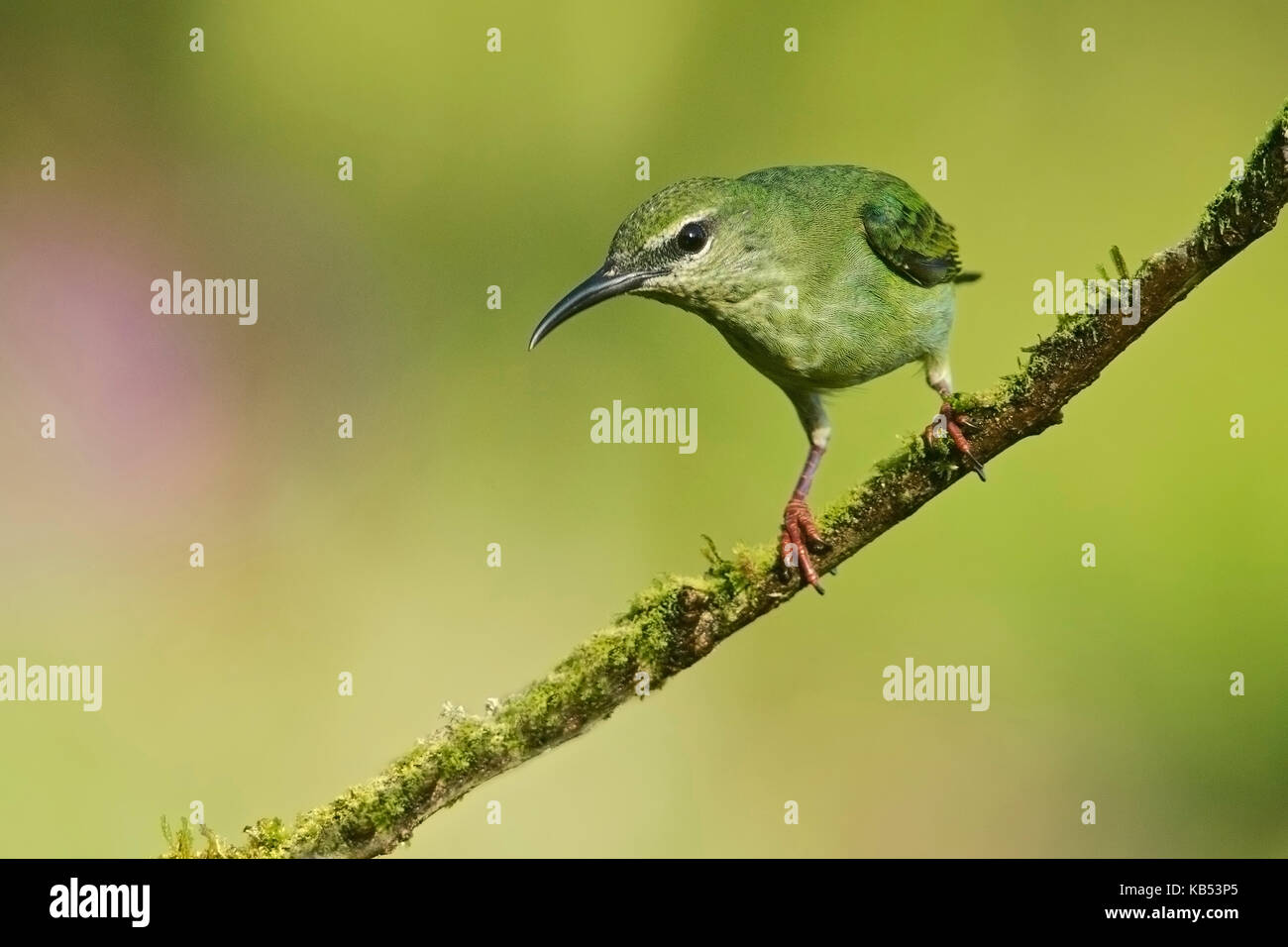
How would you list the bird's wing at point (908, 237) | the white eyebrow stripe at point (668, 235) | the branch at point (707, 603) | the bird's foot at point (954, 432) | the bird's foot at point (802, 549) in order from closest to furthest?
1. the branch at point (707, 603)
2. the bird's foot at point (954, 432)
3. the bird's foot at point (802, 549)
4. the white eyebrow stripe at point (668, 235)
5. the bird's wing at point (908, 237)

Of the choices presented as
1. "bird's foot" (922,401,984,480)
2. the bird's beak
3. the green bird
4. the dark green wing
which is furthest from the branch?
the dark green wing

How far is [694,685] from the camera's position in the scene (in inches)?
348

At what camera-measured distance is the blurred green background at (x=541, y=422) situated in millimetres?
8430

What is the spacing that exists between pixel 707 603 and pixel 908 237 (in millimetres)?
2326

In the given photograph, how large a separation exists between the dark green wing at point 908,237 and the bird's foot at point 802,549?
1673 mm

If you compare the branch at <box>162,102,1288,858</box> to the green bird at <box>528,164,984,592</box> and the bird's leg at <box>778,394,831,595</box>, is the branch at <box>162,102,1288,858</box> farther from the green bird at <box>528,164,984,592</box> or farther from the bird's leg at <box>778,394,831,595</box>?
the green bird at <box>528,164,984,592</box>

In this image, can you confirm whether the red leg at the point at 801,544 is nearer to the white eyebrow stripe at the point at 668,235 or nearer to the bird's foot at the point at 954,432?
the bird's foot at the point at 954,432

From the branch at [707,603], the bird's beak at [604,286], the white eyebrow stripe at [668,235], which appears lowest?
the branch at [707,603]

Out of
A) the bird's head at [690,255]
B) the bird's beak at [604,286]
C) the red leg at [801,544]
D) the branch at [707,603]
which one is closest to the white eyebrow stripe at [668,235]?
the bird's head at [690,255]

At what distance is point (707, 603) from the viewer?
403 cm

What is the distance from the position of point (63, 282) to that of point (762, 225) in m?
6.68

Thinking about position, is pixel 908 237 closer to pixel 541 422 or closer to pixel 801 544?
pixel 801 544

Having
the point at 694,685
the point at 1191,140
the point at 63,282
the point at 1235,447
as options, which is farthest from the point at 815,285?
the point at 63,282

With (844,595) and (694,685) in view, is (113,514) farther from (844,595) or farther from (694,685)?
(844,595)
